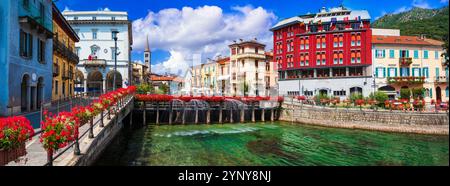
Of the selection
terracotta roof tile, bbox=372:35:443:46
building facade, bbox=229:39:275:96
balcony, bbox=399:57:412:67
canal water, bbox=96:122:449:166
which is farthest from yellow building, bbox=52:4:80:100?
balcony, bbox=399:57:412:67

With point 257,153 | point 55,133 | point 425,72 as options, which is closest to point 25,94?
point 55,133

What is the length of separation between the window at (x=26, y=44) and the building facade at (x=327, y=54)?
42.0 metres

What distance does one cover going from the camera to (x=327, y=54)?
156ft

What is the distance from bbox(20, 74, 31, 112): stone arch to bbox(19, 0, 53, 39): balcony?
11.9ft

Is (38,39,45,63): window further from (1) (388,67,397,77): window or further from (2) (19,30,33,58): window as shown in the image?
(1) (388,67,397,77): window

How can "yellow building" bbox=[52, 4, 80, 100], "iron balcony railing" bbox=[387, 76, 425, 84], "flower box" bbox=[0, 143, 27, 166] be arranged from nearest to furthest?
"flower box" bbox=[0, 143, 27, 166]
"yellow building" bbox=[52, 4, 80, 100]
"iron balcony railing" bbox=[387, 76, 425, 84]

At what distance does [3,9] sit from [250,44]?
161ft

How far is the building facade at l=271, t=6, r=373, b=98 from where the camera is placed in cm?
4516

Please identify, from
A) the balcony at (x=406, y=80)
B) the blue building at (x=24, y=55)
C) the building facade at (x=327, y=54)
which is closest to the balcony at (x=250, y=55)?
the building facade at (x=327, y=54)

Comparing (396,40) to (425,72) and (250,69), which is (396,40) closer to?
(425,72)

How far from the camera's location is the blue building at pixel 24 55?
1497 cm

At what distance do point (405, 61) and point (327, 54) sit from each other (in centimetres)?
1193

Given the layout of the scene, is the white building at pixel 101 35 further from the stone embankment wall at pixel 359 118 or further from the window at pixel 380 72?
the window at pixel 380 72
